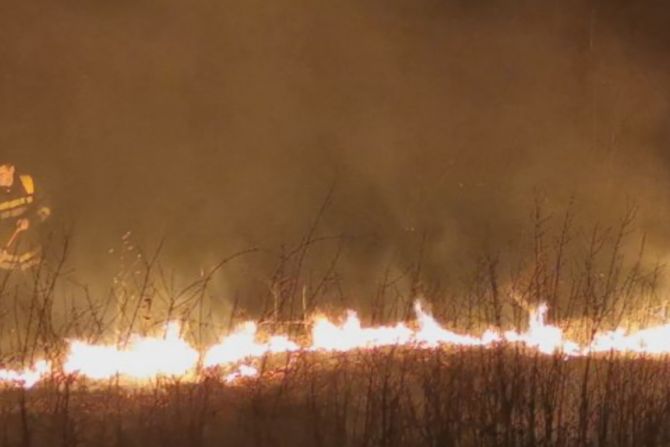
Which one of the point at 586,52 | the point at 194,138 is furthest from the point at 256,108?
the point at 586,52

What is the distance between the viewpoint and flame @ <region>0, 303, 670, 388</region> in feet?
16.1

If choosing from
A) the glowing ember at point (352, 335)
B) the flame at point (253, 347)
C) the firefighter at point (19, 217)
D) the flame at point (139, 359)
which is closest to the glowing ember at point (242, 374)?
the flame at point (253, 347)

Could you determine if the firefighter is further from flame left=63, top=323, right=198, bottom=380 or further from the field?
the field

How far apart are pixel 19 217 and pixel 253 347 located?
4.03 m

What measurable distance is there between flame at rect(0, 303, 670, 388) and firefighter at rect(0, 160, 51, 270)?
2548 mm

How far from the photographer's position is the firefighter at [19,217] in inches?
317

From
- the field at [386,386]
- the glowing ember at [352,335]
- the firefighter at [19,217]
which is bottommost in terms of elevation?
the field at [386,386]

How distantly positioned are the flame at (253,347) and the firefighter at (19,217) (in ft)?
8.36

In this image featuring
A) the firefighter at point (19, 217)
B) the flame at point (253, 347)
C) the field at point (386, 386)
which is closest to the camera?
the field at point (386, 386)

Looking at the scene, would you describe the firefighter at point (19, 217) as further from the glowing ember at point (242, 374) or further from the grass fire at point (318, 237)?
the glowing ember at point (242, 374)

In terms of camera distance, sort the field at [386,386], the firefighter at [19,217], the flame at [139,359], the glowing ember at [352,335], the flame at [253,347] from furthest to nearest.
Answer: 1. the firefighter at [19,217]
2. the flame at [139,359]
3. the glowing ember at [352,335]
4. the flame at [253,347]
5. the field at [386,386]

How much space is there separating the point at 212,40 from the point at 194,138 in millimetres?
1055

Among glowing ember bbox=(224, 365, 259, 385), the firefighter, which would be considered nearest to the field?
glowing ember bbox=(224, 365, 259, 385)

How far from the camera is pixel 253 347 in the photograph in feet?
18.8
